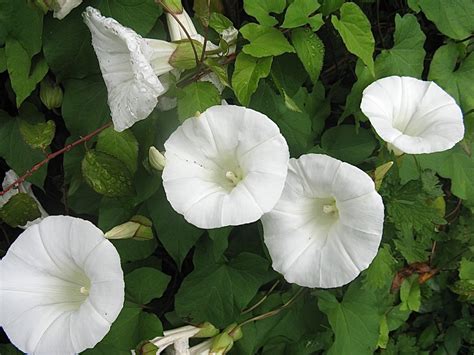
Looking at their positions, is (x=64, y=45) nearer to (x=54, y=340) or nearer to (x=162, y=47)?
(x=162, y=47)

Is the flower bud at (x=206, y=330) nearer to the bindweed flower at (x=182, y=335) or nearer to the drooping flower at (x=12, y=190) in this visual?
the bindweed flower at (x=182, y=335)

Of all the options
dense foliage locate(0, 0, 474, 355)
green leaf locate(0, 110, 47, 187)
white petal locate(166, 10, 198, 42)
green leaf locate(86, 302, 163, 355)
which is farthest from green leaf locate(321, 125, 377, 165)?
green leaf locate(0, 110, 47, 187)

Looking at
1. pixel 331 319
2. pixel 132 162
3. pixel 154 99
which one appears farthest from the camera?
pixel 331 319

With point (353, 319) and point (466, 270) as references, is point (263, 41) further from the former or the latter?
point (466, 270)

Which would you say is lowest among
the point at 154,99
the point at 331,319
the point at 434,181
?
the point at 331,319

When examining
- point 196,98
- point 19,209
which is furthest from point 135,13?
point 19,209

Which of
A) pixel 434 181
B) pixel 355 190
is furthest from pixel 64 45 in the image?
pixel 434 181
